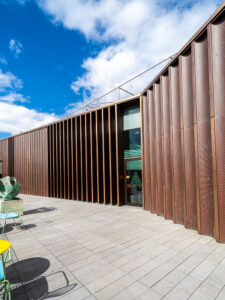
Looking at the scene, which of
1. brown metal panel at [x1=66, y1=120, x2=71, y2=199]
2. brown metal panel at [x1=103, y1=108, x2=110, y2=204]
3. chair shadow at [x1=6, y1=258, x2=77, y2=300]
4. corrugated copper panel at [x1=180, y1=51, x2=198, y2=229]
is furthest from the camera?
brown metal panel at [x1=66, y1=120, x2=71, y2=199]

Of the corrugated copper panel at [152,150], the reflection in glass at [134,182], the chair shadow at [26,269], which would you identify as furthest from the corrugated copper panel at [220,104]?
the reflection in glass at [134,182]

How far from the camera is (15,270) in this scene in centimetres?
373

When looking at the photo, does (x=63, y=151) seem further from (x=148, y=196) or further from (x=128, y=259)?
(x=128, y=259)

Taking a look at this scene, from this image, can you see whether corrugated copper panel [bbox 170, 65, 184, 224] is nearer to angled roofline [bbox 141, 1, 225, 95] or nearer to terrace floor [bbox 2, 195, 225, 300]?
angled roofline [bbox 141, 1, 225, 95]

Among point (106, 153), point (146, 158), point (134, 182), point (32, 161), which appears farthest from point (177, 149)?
point (32, 161)

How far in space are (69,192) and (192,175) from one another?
9.45 meters

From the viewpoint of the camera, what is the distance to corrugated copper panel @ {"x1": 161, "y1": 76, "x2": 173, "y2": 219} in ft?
23.7

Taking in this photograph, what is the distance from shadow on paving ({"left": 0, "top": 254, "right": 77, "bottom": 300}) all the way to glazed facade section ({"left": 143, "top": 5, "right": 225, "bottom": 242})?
4019 mm

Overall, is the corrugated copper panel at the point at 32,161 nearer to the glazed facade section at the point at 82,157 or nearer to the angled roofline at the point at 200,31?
the glazed facade section at the point at 82,157

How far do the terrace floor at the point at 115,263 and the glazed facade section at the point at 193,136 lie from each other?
81cm

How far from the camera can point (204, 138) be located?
5.48m

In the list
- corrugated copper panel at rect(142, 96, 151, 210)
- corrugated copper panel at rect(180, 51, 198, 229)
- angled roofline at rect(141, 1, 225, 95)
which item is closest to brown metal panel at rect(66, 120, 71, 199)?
corrugated copper panel at rect(142, 96, 151, 210)

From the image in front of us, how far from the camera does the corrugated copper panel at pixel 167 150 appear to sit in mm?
7226

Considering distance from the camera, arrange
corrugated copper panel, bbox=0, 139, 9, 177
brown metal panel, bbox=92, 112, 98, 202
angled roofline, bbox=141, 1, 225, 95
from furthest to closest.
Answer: corrugated copper panel, bbox=0, 139, 9, 177 → brown metal panel, bbox=92, 112, 98, 202 → angled roofline, bbox=141, 1, 225, 95
